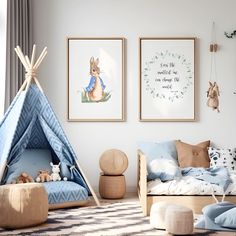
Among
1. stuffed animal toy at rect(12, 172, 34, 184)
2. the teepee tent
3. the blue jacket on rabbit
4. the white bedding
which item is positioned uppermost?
the blue jacket on rabbit

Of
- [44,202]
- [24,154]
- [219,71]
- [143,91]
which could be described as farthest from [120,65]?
[44,202]

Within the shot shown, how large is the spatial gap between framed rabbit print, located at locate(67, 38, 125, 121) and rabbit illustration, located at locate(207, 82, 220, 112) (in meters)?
1.03

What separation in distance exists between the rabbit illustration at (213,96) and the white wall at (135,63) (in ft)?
0.25

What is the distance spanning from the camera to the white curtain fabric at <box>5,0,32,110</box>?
5434 millimetres

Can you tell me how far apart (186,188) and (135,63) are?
191 cm

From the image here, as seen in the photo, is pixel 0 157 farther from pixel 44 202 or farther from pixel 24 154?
pixel 44 202

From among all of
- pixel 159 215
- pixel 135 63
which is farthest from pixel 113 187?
pixel 159 215

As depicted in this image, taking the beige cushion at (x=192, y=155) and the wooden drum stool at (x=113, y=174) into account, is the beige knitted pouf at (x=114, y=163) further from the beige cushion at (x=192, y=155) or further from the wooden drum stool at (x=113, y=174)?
the beige cushion at (x=192, y=155)

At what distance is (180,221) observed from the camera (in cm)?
364

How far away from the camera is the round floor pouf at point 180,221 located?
12.0ft

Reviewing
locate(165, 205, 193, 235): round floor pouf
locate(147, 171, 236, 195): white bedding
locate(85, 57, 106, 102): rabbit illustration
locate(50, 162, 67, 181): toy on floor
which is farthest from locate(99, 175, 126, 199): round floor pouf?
locate(165, 205, 193, 235): round floor pouf

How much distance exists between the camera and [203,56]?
6.07 metres

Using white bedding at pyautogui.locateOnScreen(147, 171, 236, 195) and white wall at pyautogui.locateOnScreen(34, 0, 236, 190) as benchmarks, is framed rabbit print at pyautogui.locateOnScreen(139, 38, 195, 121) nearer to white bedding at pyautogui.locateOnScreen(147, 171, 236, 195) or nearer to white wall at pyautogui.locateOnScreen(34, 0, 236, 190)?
white wall at pyautogui.locateOnScreen(34, 0, 236, 190)

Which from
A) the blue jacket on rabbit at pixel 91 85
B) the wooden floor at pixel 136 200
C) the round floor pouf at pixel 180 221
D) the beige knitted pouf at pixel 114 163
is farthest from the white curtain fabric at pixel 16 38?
the round floor pouf at pixel 180 221
